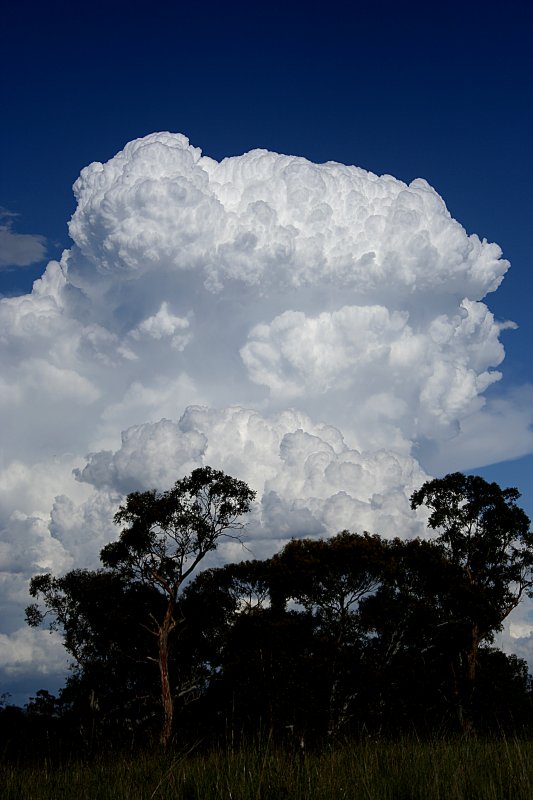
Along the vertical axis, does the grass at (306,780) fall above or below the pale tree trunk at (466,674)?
above

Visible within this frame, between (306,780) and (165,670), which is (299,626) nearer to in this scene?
(165,670)

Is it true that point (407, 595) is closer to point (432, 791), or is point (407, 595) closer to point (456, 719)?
point (456, 719)

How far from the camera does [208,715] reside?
3488cm

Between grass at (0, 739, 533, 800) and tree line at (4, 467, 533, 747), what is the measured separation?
23.5 metres

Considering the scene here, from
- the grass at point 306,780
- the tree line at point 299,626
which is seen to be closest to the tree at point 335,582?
the tree line at point 299,626

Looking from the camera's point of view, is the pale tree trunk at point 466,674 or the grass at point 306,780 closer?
the grass at point 306,780

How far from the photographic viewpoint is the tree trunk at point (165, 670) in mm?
31534

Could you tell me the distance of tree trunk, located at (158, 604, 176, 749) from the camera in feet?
103

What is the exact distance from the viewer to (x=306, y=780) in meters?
6.81

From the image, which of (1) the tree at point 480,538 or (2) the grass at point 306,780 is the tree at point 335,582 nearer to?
(1) the tree at point 480,538

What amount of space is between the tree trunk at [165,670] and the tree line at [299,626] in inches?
2.6

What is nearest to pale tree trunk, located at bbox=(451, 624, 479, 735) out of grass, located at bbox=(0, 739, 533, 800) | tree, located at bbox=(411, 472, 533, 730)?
tree, located at bbox=(411, 472, 533, 730)

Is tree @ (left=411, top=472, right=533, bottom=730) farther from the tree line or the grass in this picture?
the grass

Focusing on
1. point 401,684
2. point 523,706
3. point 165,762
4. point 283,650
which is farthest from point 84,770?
point 523,706
